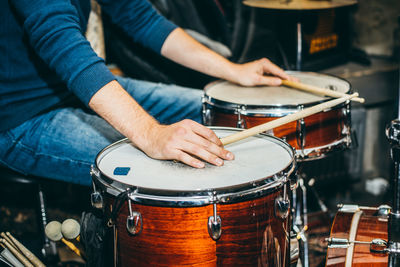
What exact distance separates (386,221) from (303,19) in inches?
85.4

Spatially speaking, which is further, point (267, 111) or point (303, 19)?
point (303, 19)

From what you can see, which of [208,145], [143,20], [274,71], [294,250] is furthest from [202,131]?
[143,20]

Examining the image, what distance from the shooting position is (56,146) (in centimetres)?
165

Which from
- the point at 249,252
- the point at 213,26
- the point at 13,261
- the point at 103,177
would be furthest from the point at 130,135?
the point at 213,26

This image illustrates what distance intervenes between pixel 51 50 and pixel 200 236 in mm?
722

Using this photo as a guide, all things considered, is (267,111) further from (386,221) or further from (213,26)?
(213,26)

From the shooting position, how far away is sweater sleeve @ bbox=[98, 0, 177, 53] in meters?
2.07

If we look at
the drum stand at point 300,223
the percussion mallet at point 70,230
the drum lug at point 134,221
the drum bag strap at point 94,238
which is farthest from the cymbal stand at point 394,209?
the percussion mallet at point 70,230

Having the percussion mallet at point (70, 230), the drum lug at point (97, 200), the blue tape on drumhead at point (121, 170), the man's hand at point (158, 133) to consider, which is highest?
the man's hand at point (158, 133)

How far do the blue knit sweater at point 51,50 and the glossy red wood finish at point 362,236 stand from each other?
0.90 metres

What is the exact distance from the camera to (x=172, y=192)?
43.9 inches

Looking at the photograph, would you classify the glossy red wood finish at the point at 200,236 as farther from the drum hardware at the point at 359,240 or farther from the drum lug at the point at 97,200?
the drum hardware at the point at 359,240

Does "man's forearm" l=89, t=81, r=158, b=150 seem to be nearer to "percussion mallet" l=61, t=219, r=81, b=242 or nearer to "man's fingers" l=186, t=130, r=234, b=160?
"man's fingers" l=186, t=130, r=234, b=160

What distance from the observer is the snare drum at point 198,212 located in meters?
1.13
